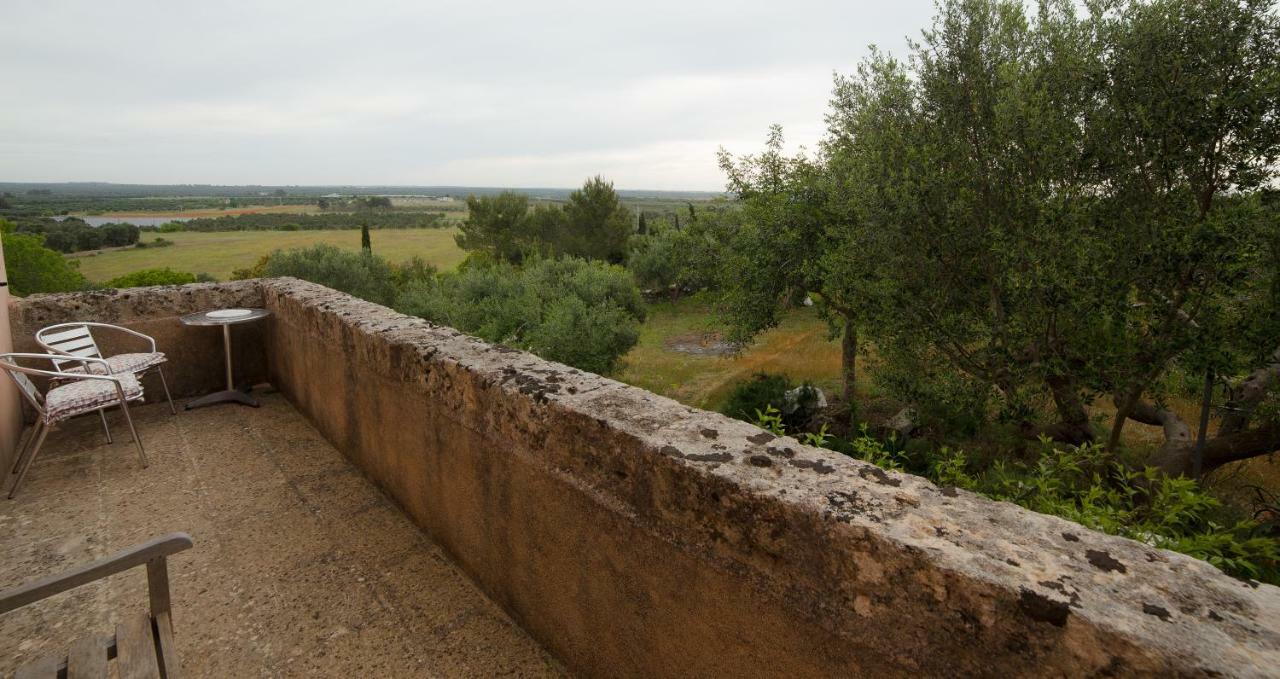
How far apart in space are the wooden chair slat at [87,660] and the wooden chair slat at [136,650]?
0.04 metres

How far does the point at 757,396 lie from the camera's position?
15.9m

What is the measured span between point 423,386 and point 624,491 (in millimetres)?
1402

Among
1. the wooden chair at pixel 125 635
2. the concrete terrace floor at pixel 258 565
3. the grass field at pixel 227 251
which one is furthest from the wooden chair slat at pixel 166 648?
the grass field at pixel 227 251

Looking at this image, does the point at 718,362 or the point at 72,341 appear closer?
the point at 72,341

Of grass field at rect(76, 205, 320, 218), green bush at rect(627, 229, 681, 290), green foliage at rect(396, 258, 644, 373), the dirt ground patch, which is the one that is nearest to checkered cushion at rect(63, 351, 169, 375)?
green foliage at rect(396, 258, 644, 373)

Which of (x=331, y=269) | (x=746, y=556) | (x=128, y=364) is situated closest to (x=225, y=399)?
(x=128, y=364)

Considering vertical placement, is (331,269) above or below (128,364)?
below

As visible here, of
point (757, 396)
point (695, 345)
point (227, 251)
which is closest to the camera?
point (757, 396)

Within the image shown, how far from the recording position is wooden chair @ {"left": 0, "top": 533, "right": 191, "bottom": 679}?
5.29 feet

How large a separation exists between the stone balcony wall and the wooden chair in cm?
106

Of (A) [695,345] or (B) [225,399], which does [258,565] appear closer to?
(B) [225,399]

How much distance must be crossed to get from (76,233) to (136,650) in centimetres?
5634

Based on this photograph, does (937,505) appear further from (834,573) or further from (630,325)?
(630,325)

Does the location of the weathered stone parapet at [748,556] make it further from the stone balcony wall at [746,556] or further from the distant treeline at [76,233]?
the distant treeline at [76,233]
